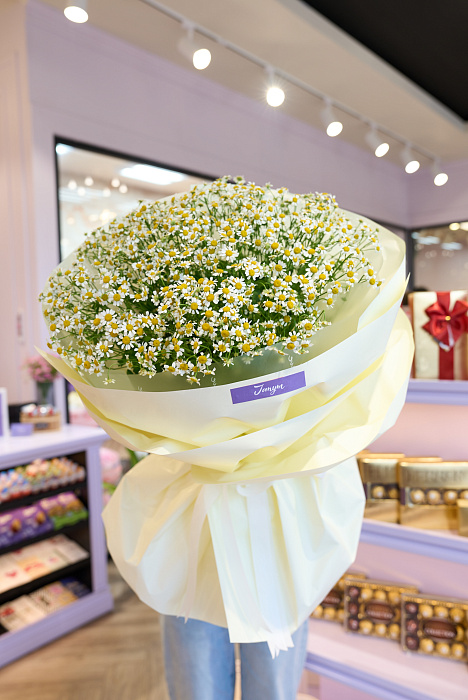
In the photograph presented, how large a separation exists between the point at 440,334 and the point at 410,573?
66cm

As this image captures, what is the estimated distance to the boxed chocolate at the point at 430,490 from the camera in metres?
1.25

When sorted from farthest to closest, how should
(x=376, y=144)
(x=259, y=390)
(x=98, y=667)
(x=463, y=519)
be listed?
(x=376, y=144) < (x=98, y=667) < (x=463, y=519) < (x=259, y=390)

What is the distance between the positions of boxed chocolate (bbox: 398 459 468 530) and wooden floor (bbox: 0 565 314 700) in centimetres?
160

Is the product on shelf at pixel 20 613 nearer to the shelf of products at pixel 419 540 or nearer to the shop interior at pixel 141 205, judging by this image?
the shop interior at pixel 141 205

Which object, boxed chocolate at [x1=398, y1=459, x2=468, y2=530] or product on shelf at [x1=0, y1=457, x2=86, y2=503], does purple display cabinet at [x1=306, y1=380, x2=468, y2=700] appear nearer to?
boxed chocolate at [x1=398, y1=459, x2=468, y2=530]

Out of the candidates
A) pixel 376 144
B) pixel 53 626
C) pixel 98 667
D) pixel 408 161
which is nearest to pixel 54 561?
pixel 53 626

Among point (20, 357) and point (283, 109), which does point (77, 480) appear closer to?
point (20, 357)

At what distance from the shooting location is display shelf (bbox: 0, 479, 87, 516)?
2548 millimetres

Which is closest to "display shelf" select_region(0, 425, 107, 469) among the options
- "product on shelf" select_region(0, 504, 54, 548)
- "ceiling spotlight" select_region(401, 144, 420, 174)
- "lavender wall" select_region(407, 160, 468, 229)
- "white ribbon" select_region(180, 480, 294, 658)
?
"product on shelf" select_region(0, 504, 54, 548)

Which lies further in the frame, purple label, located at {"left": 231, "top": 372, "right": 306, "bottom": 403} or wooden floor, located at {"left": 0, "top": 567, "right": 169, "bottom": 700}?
wooden floor, located at {"left": 0, "top": 567, "right": 169, "bottom": 700}

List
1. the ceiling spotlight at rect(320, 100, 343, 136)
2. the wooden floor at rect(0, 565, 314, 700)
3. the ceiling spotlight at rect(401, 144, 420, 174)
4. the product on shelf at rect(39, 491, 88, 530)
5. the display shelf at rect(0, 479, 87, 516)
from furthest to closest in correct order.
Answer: the ceiling spotlight at rect(401, 144, 420, 174) → the ceiling spotlight at rect(320, 100, 343, 136) → the product on shelf at rect(39, 491, 88, 530) → the display shelf at rect(0, 479, 87, 516) → the wooden floor at rect(0, 565, 314, 700)

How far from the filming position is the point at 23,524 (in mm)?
2674

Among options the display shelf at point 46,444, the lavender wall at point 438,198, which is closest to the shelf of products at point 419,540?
the display shelf at point 46,444

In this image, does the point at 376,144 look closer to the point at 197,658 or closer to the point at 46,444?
the point at 46,444
